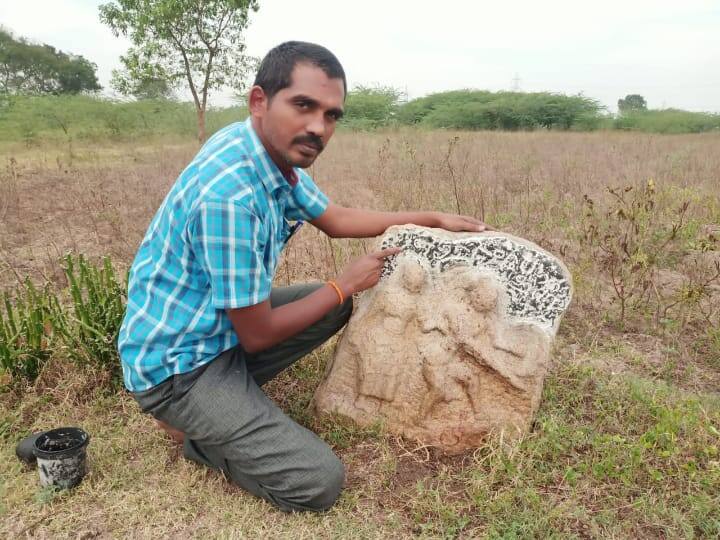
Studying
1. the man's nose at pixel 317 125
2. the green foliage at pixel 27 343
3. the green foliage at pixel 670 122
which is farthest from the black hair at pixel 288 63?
the green foliage at pixel 670 122

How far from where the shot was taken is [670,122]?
17.0 meters

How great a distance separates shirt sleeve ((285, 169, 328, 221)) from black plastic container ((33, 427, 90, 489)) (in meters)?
1.32

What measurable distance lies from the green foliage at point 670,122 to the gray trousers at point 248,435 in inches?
649

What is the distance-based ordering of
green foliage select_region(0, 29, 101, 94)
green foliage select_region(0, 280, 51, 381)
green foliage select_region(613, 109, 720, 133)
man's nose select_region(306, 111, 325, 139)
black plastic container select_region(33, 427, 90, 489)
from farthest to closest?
green foliage select_region(0, 29, 101, 94)
green foliage select_region(613, 109, 720, 133)
green foliage select_region(0, 280, 51, 381)
black plastic container select_region(33, 427, 90, 489)
man's nose select_region(306, 111, 325, 139)

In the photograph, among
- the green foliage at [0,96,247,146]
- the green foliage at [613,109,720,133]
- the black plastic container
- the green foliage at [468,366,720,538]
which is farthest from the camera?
the green foliage at [613,109,720,133]

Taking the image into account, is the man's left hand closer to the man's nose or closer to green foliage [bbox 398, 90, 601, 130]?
the man's nose

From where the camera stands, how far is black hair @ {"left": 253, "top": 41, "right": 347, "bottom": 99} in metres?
2.00

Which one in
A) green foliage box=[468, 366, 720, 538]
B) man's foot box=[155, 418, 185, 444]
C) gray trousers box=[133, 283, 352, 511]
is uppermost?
gray trousers box=[133, 283, 352, 511]

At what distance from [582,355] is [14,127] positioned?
13.5 meters

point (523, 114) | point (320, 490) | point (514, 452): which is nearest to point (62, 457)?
point (320, 490)

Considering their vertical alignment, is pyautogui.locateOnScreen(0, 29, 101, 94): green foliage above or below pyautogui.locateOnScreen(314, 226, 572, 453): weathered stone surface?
above

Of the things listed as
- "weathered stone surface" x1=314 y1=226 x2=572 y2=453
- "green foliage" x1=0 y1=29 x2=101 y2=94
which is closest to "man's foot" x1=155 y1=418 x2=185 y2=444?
"weathered stone surface" x1=314 y1=226 x2=572 y2=453

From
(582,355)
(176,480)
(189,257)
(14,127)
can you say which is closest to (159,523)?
(176,480)

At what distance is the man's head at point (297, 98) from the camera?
78.8 inches
